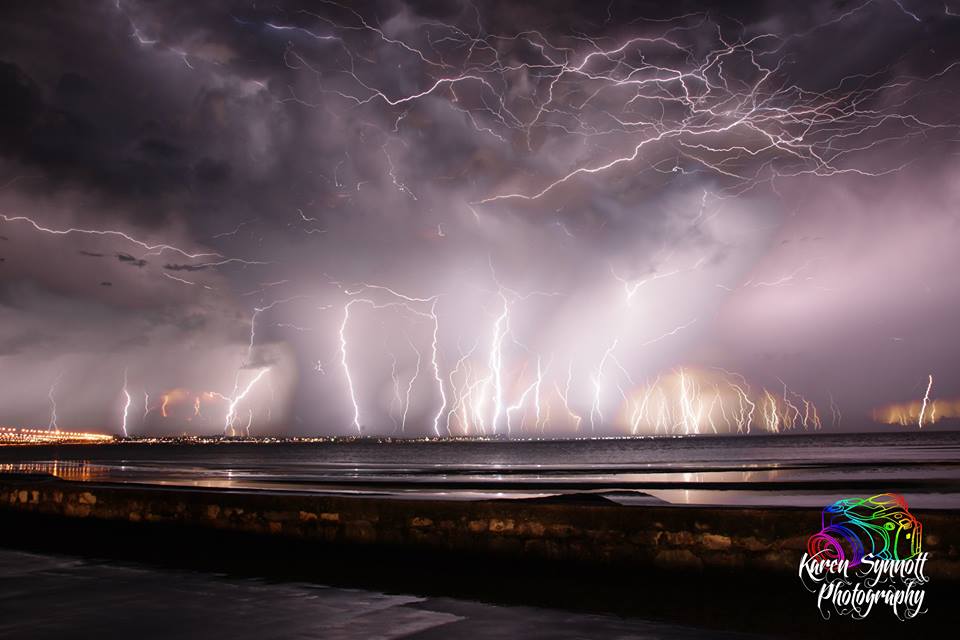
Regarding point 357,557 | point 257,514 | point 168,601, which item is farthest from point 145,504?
point 168,601

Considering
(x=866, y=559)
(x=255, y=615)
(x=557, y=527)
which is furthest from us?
(x=557, y=527)

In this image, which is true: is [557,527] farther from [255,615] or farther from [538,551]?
[255,615]

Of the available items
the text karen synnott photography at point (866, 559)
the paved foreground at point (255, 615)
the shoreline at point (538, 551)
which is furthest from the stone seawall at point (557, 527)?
the paved foreground at point (255, 615)

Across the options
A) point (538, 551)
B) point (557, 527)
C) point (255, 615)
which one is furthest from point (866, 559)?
point (255, 615)

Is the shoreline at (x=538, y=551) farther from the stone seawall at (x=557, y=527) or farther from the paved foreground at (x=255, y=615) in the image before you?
the paved foreground at (x=255, y=615)

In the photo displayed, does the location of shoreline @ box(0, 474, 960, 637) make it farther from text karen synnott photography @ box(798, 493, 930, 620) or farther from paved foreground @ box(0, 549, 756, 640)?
paved foreground @ box(0, 549, 756, 640)

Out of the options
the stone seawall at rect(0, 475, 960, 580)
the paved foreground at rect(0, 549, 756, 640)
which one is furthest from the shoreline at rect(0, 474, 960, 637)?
the paved foreground at rect(0, 549, 756, 640)

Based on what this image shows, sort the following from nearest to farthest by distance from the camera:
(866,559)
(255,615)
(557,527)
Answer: (255,615), (866,559), (557,527)

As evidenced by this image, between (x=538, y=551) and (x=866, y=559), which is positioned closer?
(x=866, y=559)

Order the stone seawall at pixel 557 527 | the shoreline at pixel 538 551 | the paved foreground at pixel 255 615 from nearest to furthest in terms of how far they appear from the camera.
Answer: the paved foreground at pixel 255 615
the shoreline at pixel 538 551
the stone seawall at pixel 557 527
